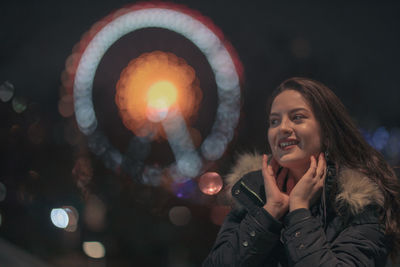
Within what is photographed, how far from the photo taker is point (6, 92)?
28.4 meters

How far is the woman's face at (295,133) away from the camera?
6.57ft

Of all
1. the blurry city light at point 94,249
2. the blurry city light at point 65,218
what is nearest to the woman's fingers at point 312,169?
the blurry city light at point 94,249

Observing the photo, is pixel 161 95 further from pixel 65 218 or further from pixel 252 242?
pixel 252 242

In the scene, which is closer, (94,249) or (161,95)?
(94,249)

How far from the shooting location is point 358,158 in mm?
2035

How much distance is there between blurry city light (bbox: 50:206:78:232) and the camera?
16.4 metres

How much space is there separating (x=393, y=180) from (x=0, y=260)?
3084mm

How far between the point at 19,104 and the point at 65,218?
13.1 metres

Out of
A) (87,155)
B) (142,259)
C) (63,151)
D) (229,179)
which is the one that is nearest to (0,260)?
(229,179)

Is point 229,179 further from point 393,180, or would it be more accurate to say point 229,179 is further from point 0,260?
point 0,260

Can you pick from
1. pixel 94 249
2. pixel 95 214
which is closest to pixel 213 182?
pixel 94 249

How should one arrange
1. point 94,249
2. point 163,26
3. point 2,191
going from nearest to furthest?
point 94,249, point 163,26, point 2,191

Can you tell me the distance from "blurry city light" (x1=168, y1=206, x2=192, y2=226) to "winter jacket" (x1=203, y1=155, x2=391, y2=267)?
15.8 metres

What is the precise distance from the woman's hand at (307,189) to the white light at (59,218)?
50.8ft
